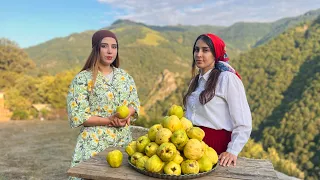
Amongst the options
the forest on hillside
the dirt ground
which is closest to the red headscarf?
the dirt ground

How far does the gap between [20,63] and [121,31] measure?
547 feet

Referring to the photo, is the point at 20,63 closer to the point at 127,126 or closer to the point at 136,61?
the point at 127,126

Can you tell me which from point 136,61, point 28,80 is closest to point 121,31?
point 136,61

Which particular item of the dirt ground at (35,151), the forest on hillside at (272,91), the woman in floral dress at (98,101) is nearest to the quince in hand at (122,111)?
the woman in floral dress at (98,101)

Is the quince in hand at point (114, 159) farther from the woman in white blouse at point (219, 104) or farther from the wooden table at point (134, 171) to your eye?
the woman in white blouse at point (219, 104)

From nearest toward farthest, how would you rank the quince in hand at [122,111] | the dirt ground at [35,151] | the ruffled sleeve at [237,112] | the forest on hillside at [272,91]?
the ruffled sleeve at [237,112], the quince in hand at [122,111], the dirt ground at [35,151], the forest on hillside at [272,91]

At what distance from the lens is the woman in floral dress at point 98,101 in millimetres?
2834

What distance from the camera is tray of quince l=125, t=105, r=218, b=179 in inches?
76.5

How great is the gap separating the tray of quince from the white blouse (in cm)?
40

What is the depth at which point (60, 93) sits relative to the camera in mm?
16172

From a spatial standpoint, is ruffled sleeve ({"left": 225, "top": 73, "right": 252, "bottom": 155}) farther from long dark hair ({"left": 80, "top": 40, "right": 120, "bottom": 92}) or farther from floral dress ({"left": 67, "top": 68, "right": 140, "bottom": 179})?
long dark hair ({"left": 80, "top": 40, "right": 120, "bottom": 92})

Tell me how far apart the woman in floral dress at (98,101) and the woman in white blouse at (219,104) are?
70 centimetres

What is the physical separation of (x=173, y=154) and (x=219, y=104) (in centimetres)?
75

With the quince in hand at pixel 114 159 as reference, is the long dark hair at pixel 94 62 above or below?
above
